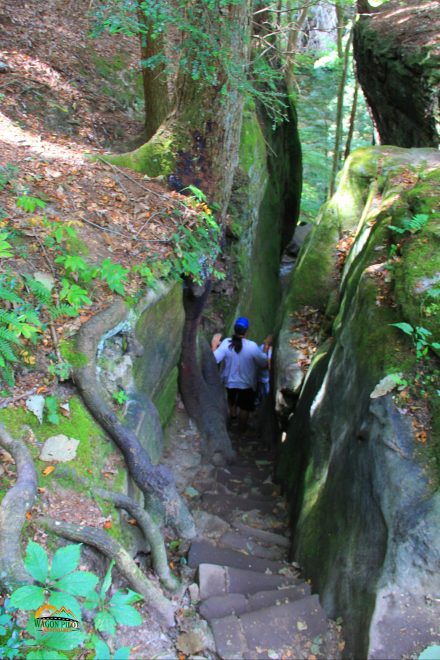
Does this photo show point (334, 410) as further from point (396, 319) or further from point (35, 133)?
point (35, 133)

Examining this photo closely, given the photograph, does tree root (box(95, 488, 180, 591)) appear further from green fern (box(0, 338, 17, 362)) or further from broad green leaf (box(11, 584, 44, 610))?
broad green leaf (box(11, 584, 44, 610))

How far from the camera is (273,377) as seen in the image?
983cm

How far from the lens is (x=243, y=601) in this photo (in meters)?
4.45

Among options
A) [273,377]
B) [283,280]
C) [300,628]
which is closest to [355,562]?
[300,628]

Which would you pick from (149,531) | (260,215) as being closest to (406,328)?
(149,531)

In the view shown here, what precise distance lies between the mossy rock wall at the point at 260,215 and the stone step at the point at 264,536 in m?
5.00

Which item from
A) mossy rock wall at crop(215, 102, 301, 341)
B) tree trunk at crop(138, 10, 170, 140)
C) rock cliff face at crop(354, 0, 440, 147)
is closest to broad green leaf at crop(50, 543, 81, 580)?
tree trunk at crop(138, 10, 170, 140)

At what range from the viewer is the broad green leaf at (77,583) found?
1.97 meters

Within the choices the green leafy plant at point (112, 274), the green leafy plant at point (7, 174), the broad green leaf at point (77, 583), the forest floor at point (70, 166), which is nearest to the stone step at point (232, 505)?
the forest floor at point (70, 166)

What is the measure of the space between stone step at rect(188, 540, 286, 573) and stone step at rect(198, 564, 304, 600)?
199 mm

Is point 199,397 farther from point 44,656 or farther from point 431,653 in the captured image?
point 431,653

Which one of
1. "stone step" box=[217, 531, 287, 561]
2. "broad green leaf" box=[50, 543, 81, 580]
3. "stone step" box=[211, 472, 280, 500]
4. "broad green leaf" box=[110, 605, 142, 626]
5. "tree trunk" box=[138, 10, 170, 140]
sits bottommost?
"stone step" box=[211, 472, 280, 500]

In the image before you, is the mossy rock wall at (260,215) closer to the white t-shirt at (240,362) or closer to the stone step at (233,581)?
the white t-shirt at (240,362)

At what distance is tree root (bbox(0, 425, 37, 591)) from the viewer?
3.04 meters
